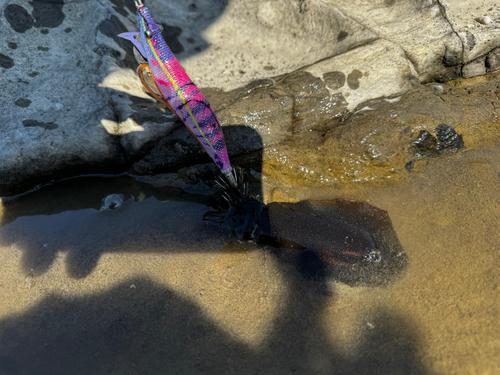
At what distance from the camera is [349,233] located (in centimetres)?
214

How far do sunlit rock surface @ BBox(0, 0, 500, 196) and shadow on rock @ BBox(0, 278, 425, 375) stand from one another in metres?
1.13

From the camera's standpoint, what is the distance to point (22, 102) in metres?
2.69

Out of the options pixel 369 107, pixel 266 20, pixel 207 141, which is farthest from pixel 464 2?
pixel 207 141

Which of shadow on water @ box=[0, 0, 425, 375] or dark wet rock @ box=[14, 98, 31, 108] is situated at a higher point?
dark wet rock @ box=[14, 98, 31, 108]

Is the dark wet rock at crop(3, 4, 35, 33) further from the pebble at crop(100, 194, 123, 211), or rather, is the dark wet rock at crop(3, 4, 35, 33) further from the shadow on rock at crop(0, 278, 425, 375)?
the shadow on rock at crop(0, 278, 425, 375)

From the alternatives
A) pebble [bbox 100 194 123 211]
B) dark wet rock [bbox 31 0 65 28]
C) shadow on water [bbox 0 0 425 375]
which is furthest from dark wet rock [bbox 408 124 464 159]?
dark wet rock [bbox 31 0 65 28]

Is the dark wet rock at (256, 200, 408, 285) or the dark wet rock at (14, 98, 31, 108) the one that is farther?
the dark wet rock at (14, 98, 31, 108)

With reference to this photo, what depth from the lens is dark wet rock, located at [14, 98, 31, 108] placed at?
2.68 m

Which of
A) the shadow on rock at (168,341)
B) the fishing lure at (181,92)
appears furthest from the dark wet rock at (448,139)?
the fishing lure at (181,92)

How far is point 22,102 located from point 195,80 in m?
1.71

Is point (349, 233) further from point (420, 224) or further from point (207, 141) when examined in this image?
point (207, 141)

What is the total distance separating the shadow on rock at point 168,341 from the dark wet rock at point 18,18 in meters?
2.63

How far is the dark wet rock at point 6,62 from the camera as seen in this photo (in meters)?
2.83

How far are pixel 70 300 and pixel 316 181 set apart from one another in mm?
2049
